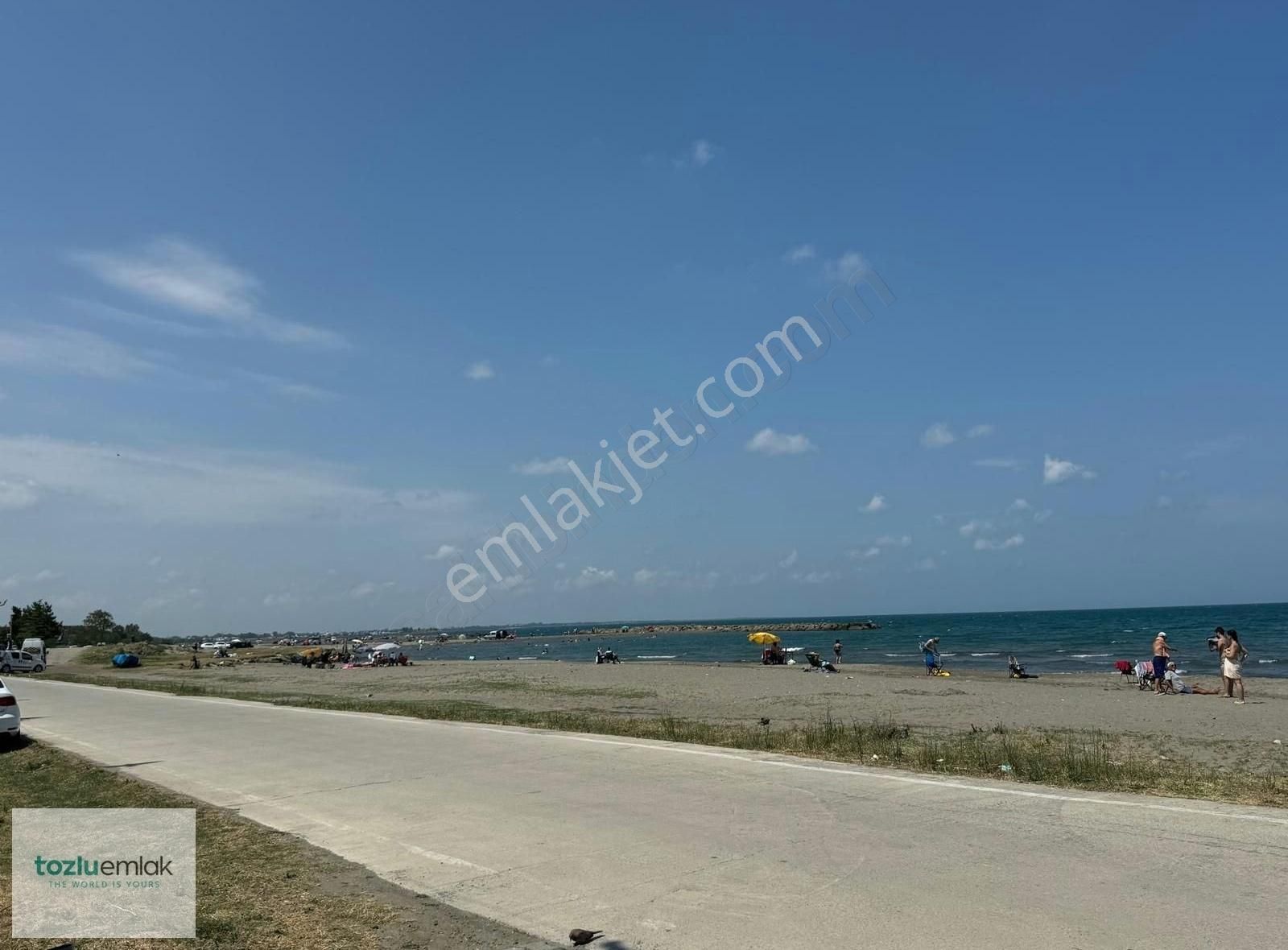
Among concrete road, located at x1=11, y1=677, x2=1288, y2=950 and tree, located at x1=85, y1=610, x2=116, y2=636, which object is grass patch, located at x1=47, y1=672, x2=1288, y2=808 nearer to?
concrete road, located at x1=11, y1=677, x2=1288, y2=950

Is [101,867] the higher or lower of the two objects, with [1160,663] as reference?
higher

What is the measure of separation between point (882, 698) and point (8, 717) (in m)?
22.5

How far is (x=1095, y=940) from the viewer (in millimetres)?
5344

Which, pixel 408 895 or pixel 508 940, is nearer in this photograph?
pixel 508 940

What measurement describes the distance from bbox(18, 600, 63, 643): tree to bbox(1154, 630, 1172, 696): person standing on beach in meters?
119

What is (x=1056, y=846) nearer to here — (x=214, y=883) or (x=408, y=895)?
(x=408, y=895)

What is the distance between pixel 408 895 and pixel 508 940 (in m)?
1.32

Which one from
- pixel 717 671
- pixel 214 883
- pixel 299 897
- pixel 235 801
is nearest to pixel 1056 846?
pixel 299 897

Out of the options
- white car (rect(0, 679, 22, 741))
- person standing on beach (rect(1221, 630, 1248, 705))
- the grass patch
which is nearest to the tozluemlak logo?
the grass patch

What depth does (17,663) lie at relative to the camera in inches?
2261

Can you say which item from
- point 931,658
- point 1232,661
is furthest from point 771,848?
point 931,658

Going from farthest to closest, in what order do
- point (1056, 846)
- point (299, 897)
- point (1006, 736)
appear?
point (1006, 736) → point (1056, 846) → point (299, 897)

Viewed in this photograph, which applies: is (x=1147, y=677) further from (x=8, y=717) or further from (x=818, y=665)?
(x=8, y=717)

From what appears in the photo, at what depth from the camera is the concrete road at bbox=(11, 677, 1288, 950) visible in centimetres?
573
